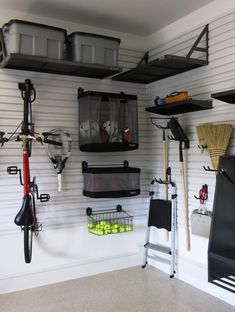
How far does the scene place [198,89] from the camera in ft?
12.0

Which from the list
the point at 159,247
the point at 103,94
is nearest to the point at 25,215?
the point at 103,94

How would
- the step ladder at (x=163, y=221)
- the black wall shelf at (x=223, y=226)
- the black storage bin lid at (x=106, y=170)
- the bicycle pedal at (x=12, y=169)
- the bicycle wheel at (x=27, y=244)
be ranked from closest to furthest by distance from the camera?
1. the black wall shelf at (x=223, y=226)
2. the bicycle wheel at (x=27, y=244)
3. the bicycle pedal at (x=12, y=169)
4. the black storage bin lid at (x=106, y=170)
5. the step ladder at (x=163, y=221)

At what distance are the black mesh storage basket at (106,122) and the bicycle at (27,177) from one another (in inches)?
14.3

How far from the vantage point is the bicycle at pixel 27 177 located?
3.39m

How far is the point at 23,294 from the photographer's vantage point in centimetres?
356

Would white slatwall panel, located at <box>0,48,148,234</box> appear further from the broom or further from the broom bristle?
the broom

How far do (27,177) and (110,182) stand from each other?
0.89 metres

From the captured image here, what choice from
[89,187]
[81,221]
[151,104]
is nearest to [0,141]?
[89,187]

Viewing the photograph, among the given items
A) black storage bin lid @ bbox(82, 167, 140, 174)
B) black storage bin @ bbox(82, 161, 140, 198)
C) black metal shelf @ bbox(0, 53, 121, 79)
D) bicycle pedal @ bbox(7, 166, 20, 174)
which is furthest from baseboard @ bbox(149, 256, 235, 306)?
black metal shelf @ bbox(0, 53, 121, 79)

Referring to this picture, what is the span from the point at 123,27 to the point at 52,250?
263cm

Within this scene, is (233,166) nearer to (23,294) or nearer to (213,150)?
(213,150)

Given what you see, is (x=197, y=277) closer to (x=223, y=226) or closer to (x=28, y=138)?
(x=223, y=226)

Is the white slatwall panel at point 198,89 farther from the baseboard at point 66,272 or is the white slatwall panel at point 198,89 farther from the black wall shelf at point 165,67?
the baseboard at point 66,272

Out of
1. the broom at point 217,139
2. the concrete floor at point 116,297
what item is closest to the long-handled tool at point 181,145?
the broom at point 217,139
